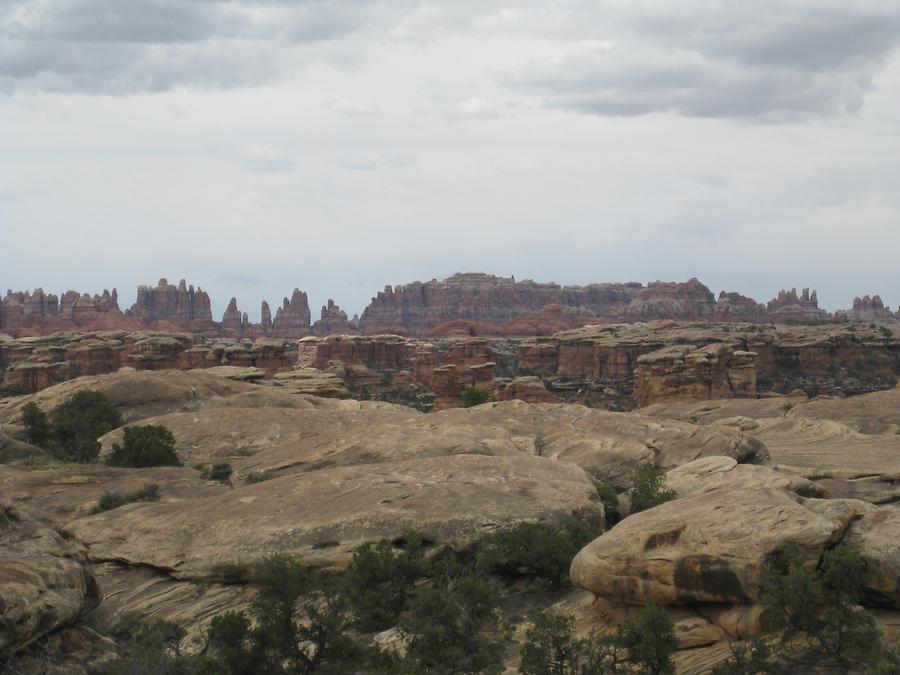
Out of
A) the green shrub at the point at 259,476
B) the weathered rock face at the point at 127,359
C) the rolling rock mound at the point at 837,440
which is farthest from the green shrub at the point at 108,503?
the weathered rock face at the point at 127,359

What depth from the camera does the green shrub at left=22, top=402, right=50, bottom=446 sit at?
4075cm

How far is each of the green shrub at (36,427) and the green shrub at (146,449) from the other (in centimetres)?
829

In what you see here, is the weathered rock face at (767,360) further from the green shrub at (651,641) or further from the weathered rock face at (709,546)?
the green shrub at (651,641)

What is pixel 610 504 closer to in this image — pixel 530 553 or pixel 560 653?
pixel 530 553

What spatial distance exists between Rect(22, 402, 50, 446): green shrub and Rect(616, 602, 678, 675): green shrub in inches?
1294

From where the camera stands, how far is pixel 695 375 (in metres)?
80.7

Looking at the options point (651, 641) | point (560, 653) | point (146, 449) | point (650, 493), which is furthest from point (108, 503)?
point (651, 641)

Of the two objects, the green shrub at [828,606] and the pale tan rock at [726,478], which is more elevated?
the pale tan rock at [726,478]

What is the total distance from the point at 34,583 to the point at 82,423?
26.0 meters

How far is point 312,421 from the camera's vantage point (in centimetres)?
3709

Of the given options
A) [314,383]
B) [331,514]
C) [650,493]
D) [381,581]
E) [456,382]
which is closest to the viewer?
[381,581]

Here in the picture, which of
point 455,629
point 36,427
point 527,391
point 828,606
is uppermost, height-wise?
point 36,427

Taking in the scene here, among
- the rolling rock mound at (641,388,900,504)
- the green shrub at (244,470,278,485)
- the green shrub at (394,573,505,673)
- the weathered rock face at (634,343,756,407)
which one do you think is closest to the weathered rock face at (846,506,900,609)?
the green shrub at (394,573,505,673)

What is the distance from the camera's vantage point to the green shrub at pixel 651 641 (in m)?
14.7
